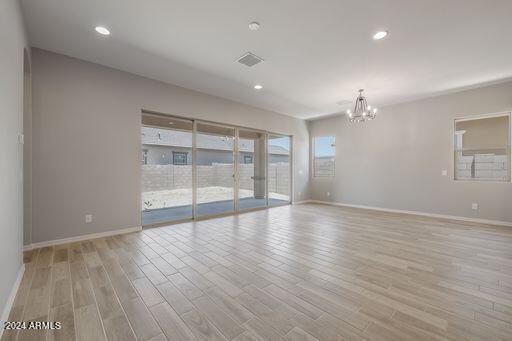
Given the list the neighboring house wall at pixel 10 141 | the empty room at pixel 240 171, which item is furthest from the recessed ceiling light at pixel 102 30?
the neighboring house wall at pixel 10 141

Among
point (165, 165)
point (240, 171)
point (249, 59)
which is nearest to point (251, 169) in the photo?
point (240, 171)

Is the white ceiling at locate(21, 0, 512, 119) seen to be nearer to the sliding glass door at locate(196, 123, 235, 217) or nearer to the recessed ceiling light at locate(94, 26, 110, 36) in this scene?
the recessed ceiling light at locate(94, 26, 110, 36)

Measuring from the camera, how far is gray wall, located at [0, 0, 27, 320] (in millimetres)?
1653

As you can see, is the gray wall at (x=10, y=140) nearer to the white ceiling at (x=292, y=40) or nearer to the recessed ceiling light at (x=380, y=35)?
the white ceiling at (x=292, y=40)

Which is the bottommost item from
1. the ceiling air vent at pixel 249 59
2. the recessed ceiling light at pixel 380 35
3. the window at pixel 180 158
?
the window at pixel 180 158

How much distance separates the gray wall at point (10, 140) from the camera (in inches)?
65.1

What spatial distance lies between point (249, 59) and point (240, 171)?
3000mm

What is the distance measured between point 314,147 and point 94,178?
6593 mm

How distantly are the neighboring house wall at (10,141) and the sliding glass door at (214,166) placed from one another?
297 centimetres

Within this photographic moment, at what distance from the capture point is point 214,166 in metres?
5.46

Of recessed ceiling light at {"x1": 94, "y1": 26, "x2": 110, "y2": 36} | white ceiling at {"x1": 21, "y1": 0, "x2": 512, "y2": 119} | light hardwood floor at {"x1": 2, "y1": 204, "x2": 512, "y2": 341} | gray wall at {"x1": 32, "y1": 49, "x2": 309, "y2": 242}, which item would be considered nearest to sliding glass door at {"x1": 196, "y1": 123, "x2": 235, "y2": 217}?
gray wall at {"x1": 32, "y1": 49, "x2": 309, "y2": 242}

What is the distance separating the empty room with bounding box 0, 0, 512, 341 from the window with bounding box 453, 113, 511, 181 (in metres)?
0.03

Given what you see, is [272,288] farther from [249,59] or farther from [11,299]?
[249,59]

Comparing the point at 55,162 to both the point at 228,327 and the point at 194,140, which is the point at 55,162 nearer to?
the point at 194,140
